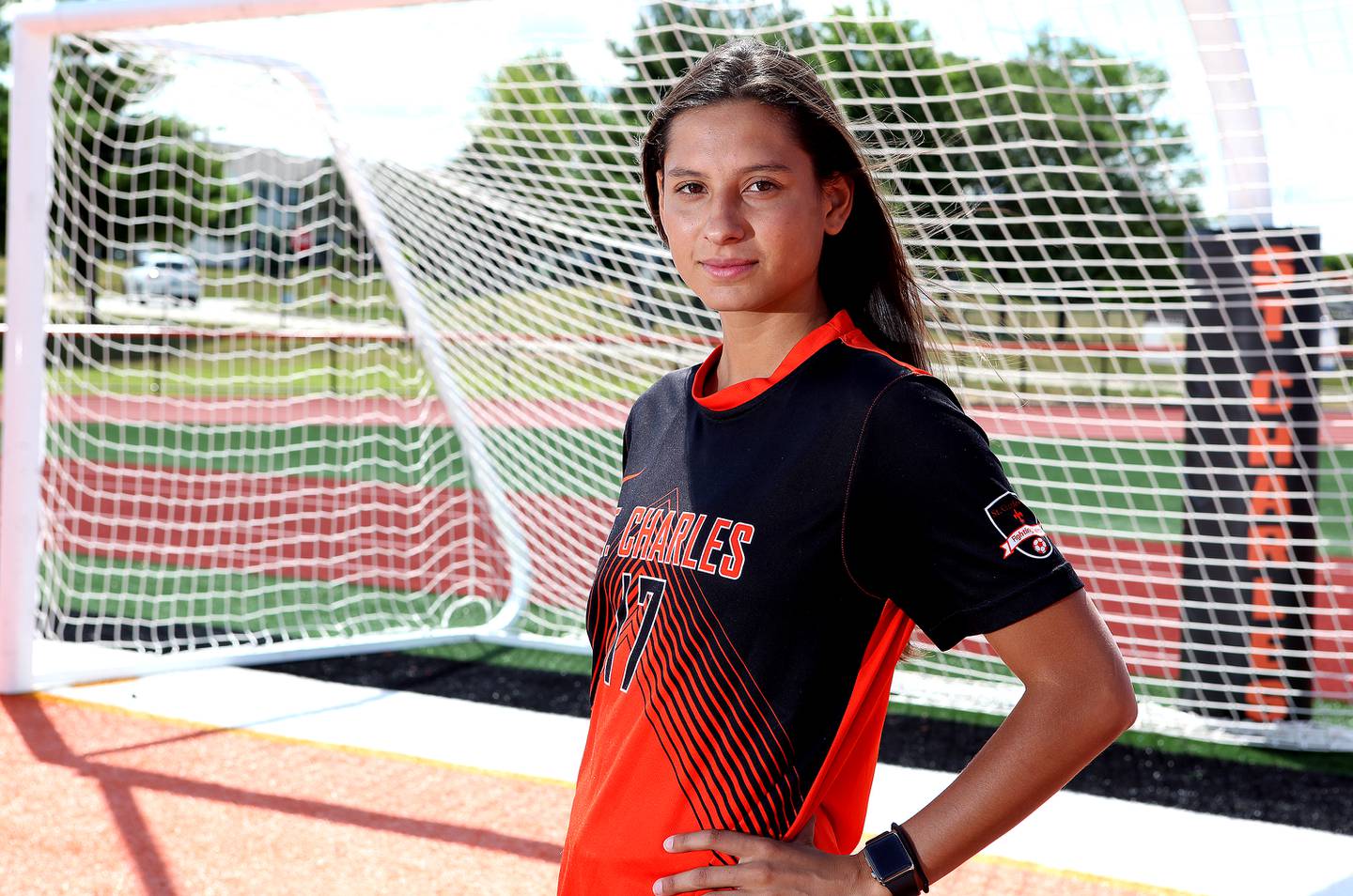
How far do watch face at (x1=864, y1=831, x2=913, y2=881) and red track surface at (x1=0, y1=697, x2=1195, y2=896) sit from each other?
238 cm

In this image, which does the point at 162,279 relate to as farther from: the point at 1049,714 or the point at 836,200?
the point at 1049,714

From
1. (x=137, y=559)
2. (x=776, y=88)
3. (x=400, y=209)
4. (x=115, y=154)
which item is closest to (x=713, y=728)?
(x=776, y=88)

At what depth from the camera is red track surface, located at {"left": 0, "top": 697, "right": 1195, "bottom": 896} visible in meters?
3.57

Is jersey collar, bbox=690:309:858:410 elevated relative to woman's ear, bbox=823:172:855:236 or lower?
lower

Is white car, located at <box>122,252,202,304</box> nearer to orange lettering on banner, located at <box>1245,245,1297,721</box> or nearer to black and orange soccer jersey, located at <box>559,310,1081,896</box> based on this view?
orange lettering on banner, located at <box>1245,245,1297,721</box>

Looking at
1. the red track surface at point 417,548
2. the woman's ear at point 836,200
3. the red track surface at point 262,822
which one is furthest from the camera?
the red track surface at point 417,548

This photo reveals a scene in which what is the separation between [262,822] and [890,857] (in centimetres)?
310

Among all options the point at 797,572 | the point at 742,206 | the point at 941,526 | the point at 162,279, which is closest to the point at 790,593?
the point at 797,572

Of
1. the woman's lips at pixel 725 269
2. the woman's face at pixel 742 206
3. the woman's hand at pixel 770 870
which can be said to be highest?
the woman's face at pixel 742 206

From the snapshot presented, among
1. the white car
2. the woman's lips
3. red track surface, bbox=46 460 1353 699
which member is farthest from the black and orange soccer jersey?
the white car

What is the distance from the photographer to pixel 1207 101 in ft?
13.7

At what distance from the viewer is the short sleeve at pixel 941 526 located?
1288 millimetres

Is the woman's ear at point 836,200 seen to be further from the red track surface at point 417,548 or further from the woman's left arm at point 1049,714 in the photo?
the red track surface at point 417,548

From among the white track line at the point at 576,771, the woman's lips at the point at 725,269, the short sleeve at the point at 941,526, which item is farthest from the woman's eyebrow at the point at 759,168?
the white track line at the point at 576,771
